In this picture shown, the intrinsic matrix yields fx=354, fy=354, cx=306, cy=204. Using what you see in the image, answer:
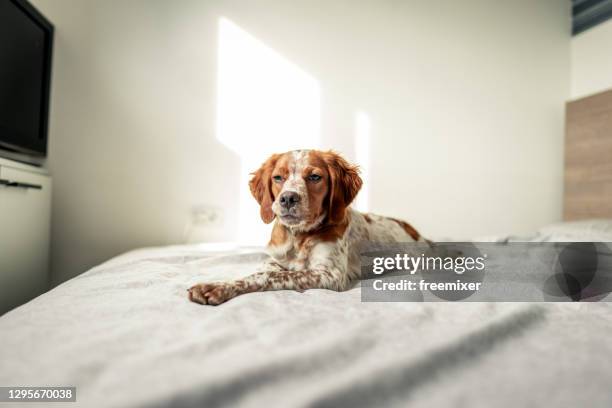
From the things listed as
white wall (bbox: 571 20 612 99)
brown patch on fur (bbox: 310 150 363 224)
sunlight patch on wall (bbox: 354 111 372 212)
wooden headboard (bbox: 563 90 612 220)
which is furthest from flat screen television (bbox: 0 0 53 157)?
white wall (bbox: 571 20 612 99)

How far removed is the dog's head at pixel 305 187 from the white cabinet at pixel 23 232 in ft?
4.41

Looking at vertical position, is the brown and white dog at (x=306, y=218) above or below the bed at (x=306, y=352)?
above

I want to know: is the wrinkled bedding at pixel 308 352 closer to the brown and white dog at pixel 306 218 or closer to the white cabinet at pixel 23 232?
the brown and white dog at pixel 306 218

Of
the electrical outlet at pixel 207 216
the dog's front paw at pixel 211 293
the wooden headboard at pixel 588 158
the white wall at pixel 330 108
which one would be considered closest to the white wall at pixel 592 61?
the white wall at pixel 330 108

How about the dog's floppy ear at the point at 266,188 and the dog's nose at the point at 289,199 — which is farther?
the dog's floppy ear at the point at 266,188

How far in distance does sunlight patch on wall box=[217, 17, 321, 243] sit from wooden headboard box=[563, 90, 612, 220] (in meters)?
2.24

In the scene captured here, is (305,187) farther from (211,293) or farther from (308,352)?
(308,352)

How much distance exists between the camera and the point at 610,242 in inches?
67.0

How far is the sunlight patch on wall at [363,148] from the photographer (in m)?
2.86

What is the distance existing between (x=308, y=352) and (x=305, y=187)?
0.65 metres

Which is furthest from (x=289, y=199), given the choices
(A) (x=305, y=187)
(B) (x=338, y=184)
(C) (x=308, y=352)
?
(C) (x=308, y=352)

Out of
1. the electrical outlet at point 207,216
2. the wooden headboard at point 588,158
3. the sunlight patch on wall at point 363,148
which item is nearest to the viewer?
the electrical outlet at point 207,216

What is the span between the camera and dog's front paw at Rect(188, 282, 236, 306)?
3.04 feet

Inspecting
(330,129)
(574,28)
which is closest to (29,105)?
(330,129)
